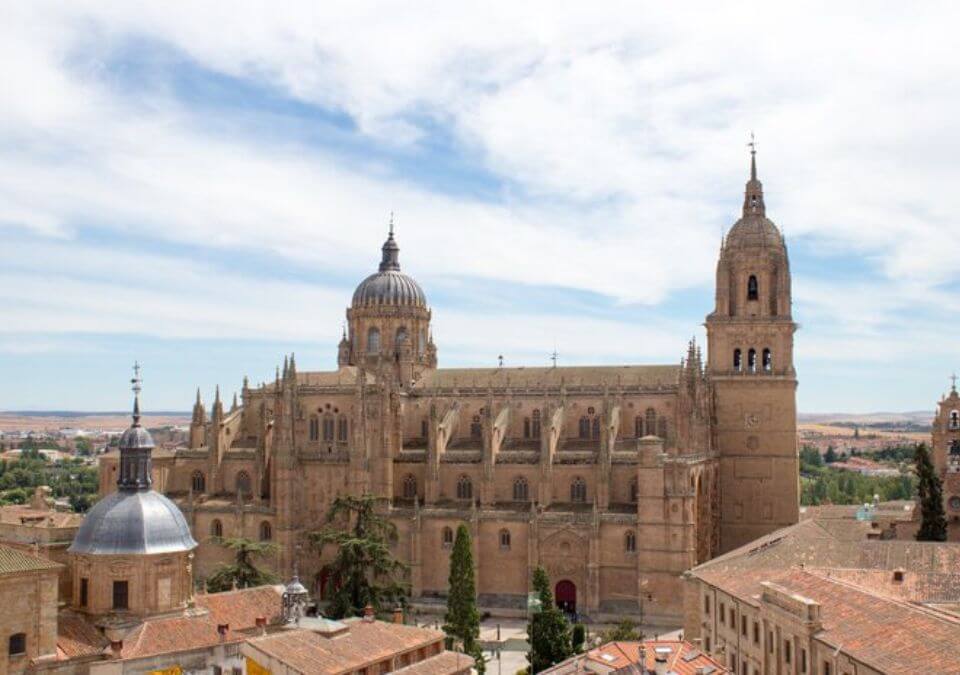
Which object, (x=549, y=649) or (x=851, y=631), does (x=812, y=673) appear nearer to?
(x=851, y=631)

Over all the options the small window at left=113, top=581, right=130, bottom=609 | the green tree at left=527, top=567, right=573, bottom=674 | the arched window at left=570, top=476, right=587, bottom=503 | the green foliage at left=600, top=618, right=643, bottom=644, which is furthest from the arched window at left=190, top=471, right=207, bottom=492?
the small window at left=113, top=581, right=130, bottom=609

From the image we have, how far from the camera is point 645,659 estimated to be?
119 ft

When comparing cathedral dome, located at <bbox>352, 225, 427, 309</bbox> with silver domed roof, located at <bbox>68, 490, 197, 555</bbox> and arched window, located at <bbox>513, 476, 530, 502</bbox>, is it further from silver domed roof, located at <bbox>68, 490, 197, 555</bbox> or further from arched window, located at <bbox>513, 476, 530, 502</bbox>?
silver domed roof, located at <bbox>68, 490, 197, 555</bbox>

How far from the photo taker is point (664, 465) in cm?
6638

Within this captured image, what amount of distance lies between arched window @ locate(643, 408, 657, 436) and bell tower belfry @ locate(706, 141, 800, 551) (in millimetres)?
4799

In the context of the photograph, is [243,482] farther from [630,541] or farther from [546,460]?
[630,541]

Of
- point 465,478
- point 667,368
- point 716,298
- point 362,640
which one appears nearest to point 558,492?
point 465,478

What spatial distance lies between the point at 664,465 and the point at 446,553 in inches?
636

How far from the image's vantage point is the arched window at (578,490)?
71688 millimetres

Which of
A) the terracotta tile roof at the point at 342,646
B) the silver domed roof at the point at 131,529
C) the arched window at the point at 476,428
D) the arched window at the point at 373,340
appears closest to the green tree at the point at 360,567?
the terracotta tile roof at the point at 342,646

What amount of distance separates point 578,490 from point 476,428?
10964 millimetres

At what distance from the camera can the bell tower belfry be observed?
75.8m

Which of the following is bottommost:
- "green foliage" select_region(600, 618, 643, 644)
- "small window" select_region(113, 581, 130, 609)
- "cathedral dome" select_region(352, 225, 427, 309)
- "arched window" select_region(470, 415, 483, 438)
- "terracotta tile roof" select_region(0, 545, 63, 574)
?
"green foliage" select_region(600, 618, 643, 644)

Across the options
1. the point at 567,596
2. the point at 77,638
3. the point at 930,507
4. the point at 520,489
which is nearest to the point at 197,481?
the point at 520,489
